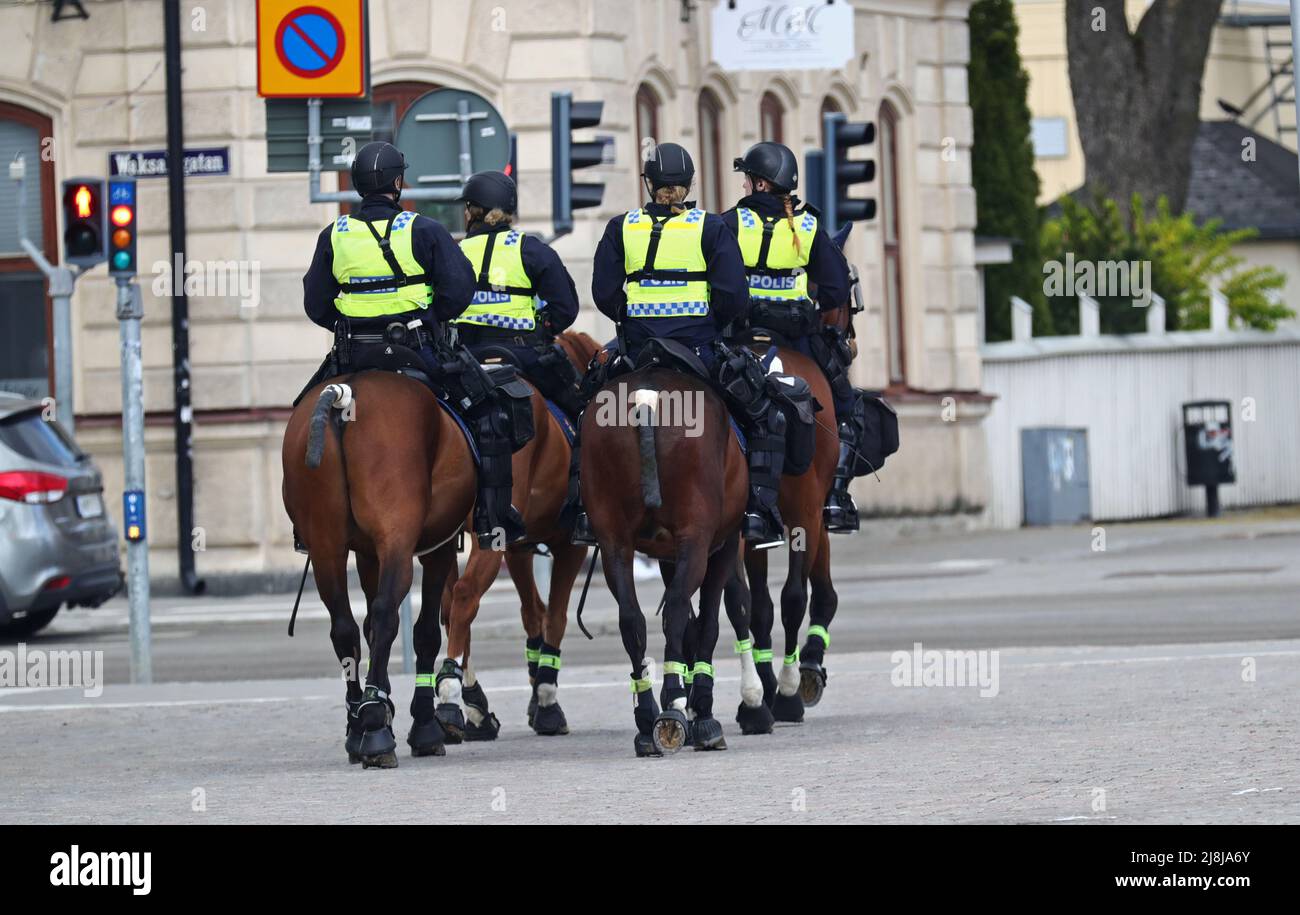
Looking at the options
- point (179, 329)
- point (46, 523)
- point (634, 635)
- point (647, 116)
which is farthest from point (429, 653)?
point (647, 116)

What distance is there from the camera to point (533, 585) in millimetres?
13523

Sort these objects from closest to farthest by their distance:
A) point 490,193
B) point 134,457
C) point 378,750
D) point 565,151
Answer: point 378,750, point 490,193, point 134,457, point 565,151

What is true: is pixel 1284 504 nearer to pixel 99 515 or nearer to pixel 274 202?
pixel 274 202

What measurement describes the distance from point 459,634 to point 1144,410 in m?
25.2

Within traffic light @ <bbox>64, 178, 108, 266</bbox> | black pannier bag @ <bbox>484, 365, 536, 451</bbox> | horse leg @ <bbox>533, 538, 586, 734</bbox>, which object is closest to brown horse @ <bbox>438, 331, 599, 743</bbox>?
horse leg @ <bbox>533, 538, 586, 734</bbox>

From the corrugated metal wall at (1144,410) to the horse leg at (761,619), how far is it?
2111cm

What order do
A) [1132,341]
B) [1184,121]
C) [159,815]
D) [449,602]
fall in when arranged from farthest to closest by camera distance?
[1184,121] → [1132,341] → [449,602] → [159,815]

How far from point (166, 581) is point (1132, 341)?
14.9 metres

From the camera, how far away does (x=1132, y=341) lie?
121 ft

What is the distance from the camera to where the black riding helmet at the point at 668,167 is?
12.0m

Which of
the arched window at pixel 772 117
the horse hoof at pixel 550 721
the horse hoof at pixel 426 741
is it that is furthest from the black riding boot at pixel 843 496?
the arched window at pixel 772 117

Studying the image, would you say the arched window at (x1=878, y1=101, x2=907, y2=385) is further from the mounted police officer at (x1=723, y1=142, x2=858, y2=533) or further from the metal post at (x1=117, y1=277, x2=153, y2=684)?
the mounted police officer at (x1=723, y1=142, x2=858, y2=533)

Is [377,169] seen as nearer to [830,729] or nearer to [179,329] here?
[830,729]
